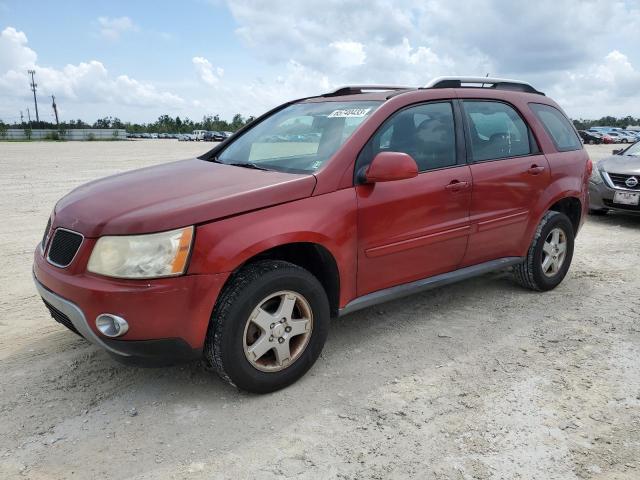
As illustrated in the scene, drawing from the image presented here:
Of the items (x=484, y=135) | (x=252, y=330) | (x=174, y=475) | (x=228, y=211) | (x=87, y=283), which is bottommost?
(x=174, y=475)

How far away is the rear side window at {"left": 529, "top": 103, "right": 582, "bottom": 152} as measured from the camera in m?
4.74

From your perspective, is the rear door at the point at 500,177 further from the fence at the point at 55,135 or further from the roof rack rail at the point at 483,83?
the fence at the point at 55,135

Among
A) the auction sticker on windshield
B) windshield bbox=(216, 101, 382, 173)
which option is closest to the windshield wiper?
windshield bbox=(216, 101, 382, 173)

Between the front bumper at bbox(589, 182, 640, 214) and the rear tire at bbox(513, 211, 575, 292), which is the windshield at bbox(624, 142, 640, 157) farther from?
the rear tire at bbox(513, 211, 575, 292)

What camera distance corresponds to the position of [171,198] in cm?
294

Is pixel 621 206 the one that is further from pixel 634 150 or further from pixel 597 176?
pixel 634 150

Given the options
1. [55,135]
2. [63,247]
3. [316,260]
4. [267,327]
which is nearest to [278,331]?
[267,327]

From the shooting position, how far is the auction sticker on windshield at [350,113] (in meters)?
3.60

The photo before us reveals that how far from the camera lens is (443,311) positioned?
437 centimetres

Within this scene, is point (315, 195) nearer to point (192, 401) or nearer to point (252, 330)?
point (252, 330)

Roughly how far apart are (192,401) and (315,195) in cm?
136

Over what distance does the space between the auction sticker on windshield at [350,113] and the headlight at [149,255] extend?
1507mm

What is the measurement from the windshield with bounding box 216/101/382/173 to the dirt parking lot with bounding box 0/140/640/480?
1310mm

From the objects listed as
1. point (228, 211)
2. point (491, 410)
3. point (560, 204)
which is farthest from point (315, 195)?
point (560, 204)
